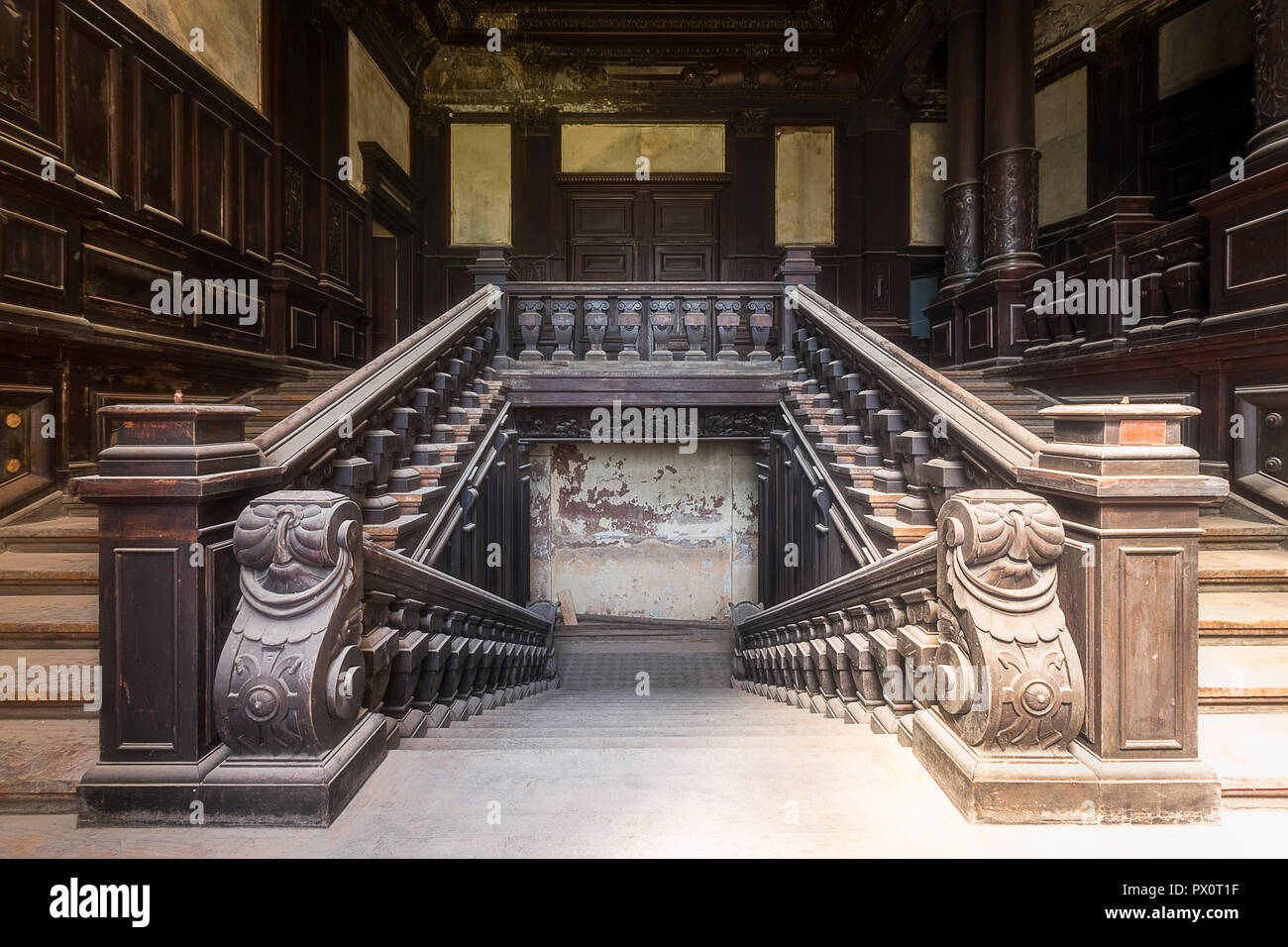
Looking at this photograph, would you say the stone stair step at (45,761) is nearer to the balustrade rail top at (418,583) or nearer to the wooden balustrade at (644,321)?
the balustrade rail top at (418,583)

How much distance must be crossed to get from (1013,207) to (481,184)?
7.56 m

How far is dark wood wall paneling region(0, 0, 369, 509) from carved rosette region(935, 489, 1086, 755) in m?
4.52

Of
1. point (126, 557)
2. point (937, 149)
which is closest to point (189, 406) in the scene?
point (126, 557)

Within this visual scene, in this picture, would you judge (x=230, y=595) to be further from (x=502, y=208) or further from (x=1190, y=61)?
(x=1190, y=61)

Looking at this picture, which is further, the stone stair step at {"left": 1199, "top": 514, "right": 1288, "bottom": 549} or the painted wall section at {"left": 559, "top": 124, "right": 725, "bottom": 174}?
the painted wall section at {"left": 559, "top": 124, "right": 725, "bottom": 174}

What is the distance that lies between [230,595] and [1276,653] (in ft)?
11.8

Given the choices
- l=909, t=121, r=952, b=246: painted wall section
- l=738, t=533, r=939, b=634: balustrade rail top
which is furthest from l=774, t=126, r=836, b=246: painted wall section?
l=738, t=533, r=939, b=634: balustrade rail top

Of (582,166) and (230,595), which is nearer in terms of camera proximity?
(230,595)

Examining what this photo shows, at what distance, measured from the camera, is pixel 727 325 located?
6.21 metres

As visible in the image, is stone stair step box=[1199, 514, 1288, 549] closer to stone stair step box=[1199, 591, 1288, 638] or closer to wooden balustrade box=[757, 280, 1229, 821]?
stone stair step box=[1199, 591, 1288, 638]

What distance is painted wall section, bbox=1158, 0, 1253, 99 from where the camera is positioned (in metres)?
7.70

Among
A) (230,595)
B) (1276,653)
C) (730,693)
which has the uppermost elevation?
(230,595)

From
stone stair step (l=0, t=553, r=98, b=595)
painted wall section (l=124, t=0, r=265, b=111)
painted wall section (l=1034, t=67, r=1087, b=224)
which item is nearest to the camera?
stone stair step (l=0, t=553, r=98, b=595)

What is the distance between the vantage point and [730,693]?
19.1 ft
